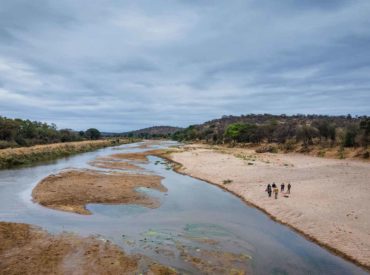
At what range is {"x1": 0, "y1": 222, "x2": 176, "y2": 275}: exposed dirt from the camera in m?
14.3

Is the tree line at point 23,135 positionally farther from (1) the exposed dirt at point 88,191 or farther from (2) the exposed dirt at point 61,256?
(2) the exposed dirt at point 61,256

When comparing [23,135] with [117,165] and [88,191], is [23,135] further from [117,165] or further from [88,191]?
[88,191]

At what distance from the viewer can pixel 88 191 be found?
1235 inches

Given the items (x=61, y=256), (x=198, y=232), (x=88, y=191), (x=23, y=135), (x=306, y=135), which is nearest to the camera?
(x=61, y=256)

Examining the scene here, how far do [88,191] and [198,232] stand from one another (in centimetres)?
1498

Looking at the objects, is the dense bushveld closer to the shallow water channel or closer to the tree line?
the shallow water channel

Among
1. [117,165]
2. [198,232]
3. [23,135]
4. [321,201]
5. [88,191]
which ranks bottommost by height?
[198,232]

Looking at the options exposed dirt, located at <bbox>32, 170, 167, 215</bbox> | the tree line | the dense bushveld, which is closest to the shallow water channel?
exposed dirt, located at <bbox>32, 170, 167, 215</bbox>

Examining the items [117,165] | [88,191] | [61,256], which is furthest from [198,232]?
[117,165]

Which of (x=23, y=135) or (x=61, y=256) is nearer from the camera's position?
(x=61, y=256)

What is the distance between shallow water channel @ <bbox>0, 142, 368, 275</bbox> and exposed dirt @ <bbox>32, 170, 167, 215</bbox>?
46.7 inches

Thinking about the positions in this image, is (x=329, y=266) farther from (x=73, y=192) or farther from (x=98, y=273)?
(x=73, y=192)

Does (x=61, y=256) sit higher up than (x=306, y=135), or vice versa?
(x=306, y=135)

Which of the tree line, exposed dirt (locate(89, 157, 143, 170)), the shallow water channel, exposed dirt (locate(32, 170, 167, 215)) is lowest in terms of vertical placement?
the shallow water channel
